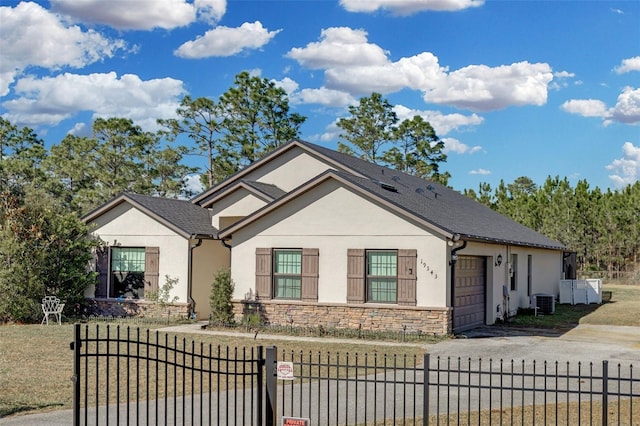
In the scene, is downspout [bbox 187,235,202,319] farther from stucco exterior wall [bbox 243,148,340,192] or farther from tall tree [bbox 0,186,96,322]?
stucco exterior wall [bbox 243,148,340,192]

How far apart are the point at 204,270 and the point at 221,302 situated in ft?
10.6

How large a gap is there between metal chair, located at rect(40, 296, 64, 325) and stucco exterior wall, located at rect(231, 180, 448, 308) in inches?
220

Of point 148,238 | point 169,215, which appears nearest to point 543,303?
point 169,215

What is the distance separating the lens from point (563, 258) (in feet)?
119

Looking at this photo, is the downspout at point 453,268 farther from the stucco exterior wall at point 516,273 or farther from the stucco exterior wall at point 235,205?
the stucco exterior wall at point 235,205

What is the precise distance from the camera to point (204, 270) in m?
23.9

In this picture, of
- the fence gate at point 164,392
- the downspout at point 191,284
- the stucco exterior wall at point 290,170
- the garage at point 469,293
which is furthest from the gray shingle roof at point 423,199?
the fence gate at point 164,392

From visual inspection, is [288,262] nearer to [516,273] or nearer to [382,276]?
[382,276]

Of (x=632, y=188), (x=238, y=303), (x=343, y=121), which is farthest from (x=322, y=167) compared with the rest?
(x=632, y=188)

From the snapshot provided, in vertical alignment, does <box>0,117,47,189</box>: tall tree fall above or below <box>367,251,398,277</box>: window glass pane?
above

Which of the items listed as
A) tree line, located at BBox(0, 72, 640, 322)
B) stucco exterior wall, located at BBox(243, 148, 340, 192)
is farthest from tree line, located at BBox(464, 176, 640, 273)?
stucco exterior wall, located at BBox(243, 148, 340, 192)

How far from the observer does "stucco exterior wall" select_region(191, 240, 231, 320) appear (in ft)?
77.3

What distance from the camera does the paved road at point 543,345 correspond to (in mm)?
15688

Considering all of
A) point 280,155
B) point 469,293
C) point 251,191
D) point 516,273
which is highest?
point 280,155
